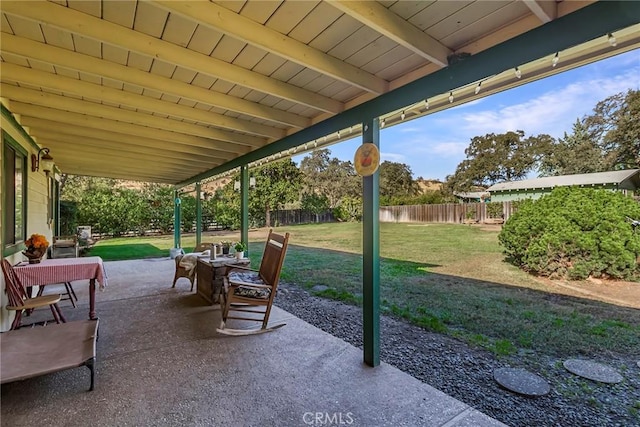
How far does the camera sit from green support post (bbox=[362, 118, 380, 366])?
8.42 feet

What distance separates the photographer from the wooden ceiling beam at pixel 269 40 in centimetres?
157

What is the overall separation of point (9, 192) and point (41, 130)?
1018 millimetres

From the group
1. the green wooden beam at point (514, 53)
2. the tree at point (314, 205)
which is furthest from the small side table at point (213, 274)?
the tree at point (314, 205)

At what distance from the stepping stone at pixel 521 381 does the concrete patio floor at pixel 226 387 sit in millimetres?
566

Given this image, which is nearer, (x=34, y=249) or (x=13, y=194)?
(x=34, y=249)

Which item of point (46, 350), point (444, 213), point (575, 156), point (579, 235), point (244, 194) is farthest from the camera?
point (575, 156)

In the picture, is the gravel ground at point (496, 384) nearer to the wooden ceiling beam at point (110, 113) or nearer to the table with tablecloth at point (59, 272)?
the table with tablecloth at point (59, 272)

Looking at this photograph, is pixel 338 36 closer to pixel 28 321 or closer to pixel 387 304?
pixel 387 304

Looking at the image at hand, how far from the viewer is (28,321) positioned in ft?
11.4

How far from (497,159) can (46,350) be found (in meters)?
21.1

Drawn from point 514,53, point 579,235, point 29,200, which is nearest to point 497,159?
point 579,235

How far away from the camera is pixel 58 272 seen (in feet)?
10.0

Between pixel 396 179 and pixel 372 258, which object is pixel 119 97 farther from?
pixel 396 179

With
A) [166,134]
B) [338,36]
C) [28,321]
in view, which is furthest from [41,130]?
[338,36]
